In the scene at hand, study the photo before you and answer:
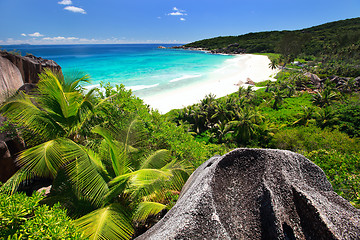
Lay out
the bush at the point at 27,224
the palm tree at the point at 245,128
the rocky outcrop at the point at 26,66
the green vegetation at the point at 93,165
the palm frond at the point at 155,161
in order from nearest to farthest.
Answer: the bush at the point at 27,224 → the green vegetation at the point at 93,165 → the palm frond at the point at 155,161 → the rocky outcrop at the point at 26,66 → the palm tree at the point at 245,128

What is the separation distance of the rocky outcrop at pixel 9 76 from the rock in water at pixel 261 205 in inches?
350

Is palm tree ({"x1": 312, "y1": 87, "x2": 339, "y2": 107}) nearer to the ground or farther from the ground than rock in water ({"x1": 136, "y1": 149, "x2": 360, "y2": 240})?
nearer to the ground

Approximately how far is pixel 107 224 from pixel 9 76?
8.54m

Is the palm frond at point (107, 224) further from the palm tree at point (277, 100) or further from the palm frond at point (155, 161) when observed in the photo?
the palm tree at point (277, 100)

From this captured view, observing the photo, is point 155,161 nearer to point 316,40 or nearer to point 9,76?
point 9,76

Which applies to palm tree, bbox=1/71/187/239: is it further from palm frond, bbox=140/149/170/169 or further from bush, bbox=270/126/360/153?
bush, bbox=270/126/360/153

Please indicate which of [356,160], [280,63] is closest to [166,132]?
[356,160]

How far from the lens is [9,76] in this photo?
8.16 m

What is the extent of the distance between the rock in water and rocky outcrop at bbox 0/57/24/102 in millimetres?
8902

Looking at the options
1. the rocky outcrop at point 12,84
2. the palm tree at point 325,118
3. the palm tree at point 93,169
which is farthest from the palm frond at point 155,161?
the palm tree at point 325,118

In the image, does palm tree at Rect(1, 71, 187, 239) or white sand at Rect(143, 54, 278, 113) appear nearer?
palm tree at Rect(1, 71, 187, 239)

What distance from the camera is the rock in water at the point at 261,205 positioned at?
2783mm

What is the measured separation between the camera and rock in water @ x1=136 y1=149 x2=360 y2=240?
2783mm

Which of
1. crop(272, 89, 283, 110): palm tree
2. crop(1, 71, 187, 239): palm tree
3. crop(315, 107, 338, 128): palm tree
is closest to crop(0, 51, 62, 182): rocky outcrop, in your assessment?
crop(1, 71, 187, 239): palm tree
